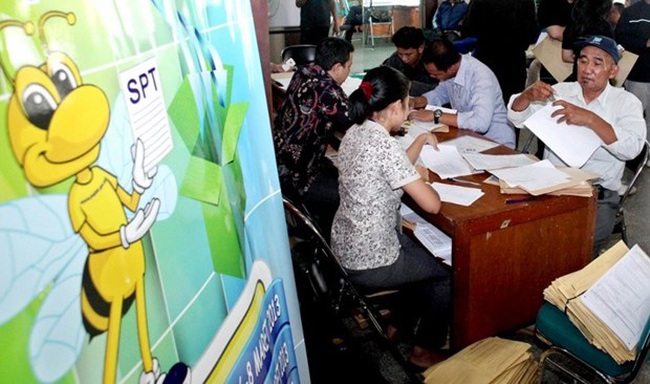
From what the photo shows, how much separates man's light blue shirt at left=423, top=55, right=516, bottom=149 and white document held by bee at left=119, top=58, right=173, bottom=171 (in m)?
2.56

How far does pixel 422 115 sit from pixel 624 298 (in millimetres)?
1661

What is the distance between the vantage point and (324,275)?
2.00 m

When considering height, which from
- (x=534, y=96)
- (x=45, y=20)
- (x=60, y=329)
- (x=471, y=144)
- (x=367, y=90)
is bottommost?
(x=471, y=144)

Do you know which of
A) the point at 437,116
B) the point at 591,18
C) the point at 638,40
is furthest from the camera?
the point at 638,40

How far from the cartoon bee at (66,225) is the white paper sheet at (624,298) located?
1.46 m

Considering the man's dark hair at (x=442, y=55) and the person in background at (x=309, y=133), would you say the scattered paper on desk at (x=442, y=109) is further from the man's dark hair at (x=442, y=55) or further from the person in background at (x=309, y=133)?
Result: the person in background at (x=309, y=133)

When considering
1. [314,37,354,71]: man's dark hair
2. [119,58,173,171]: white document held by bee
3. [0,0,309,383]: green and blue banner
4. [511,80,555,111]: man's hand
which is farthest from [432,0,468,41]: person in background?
[119,58,173,171]: white document held by bee

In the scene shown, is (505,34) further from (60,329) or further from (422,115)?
(60,329)

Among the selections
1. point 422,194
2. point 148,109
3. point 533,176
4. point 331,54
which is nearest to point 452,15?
point 331,54

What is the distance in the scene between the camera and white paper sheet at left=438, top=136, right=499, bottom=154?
2.65 m

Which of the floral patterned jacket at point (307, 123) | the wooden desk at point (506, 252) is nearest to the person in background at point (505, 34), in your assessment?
the floral patterned jacket at point (307, 123)

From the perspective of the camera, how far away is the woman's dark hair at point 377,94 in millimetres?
2061

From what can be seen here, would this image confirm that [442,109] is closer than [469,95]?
No

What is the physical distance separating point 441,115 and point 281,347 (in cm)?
236
